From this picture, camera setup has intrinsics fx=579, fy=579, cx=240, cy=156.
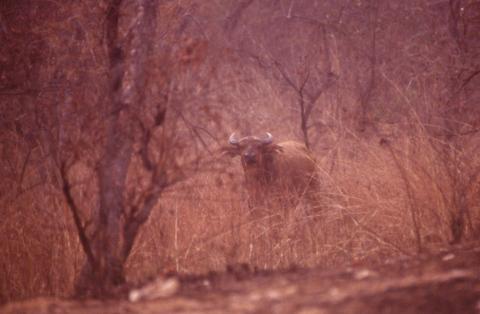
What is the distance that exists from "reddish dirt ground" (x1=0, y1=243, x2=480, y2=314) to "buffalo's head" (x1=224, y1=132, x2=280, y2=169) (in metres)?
5.03

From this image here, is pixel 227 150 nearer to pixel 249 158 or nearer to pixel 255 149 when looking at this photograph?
pixel 249 158

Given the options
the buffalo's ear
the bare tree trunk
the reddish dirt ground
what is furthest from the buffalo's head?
the reddish dirt ground

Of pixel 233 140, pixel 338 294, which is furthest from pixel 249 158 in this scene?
pixel 338 294

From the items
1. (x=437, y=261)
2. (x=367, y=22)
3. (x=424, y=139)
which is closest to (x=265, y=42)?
(x=367, y=22)

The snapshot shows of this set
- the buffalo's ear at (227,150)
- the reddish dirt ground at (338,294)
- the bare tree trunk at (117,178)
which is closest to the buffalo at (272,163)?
Result: the buffalo's ear at (227,150)

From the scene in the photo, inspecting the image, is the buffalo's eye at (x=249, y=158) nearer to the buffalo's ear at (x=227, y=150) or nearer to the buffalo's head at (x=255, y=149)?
the buffalo's head at (x=255, y=149)

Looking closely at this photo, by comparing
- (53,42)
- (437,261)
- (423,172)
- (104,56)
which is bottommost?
(437,261)

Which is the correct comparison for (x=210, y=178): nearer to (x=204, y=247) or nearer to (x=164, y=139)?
(x=204, y=247)

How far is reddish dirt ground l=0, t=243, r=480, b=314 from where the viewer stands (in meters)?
2.17

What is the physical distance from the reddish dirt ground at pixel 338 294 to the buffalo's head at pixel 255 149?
5034 mm

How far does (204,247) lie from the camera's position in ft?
13.8

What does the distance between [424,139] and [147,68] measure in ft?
7.39

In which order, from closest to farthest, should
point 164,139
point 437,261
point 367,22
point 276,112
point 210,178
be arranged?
point 437,261
point 164,139
point 210,178
point 276,112
point 367,22

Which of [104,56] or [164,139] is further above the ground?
[104,56]
